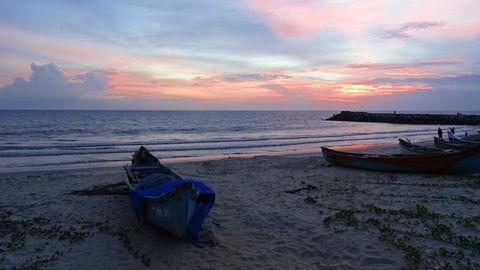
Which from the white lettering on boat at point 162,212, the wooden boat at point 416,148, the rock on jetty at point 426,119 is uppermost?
the rock on jetty at point 426,119

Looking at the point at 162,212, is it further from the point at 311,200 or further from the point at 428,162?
the point at 428,162

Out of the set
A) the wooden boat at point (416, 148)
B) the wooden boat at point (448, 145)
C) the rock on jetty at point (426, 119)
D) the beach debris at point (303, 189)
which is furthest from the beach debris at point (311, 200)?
the rock on jetty at point (426, 119)

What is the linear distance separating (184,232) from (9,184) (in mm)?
10209

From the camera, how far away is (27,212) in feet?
34.1

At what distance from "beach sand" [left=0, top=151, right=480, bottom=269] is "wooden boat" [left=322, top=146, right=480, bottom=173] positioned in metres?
1.18

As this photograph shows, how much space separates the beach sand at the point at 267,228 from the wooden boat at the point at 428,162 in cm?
118

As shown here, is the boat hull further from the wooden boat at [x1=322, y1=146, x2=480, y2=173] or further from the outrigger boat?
the wooden boat at [x1=322, y1=146, x2=480, y2=173]

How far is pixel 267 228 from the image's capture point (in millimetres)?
8914

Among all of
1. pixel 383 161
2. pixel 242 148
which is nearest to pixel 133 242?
pixel 383 161

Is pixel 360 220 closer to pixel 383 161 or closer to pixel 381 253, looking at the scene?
pixel 381 253

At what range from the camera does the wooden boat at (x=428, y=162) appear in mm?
15316

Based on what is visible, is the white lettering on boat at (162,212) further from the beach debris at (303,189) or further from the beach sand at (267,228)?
the beach debris at (303,189)

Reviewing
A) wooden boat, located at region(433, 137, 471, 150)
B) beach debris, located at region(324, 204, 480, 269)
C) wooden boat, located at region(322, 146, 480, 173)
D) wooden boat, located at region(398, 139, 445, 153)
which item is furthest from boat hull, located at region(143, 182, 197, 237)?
wooden boat, located at region(433, 137, 471, 150)

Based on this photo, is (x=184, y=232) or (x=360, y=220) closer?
(x=184, y=232)
